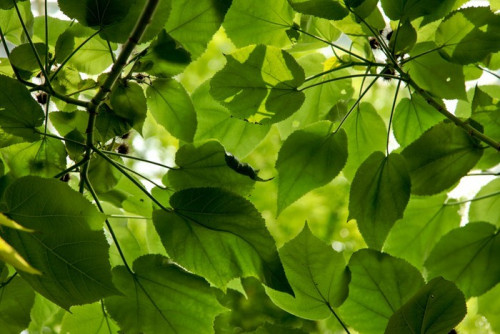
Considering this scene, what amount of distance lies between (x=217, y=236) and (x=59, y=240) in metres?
0.19

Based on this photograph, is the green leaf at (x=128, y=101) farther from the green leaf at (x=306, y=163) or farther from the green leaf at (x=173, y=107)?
the green leaf at (x=306, y=163)

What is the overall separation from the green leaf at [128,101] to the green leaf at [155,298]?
0.19 metres

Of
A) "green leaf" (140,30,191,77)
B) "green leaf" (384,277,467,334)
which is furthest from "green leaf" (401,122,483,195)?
"green leaf" (140,30,191,77)

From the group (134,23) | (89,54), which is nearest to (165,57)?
(134,23)

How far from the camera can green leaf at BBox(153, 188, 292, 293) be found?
0.61 meters

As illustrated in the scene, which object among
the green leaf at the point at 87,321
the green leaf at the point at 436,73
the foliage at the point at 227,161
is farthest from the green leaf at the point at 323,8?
the green leaf at the point at 87,321

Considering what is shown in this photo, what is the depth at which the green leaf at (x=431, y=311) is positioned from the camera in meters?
0.53

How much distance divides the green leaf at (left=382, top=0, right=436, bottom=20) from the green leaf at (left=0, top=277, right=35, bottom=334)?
0.61m

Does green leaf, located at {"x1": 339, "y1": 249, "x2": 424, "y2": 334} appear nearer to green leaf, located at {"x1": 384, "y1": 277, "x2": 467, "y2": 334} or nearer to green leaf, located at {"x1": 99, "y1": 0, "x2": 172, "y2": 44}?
green leaf, located at {"x1": 384, "y1": 277, "x2": 467, "y2": 334}

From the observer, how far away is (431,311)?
1.76ft

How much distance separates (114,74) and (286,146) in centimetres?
26

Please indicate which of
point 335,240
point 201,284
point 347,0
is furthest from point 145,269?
point 335,240

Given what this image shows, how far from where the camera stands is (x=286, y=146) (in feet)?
2.40

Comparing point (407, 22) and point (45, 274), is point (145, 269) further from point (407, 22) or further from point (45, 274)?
point (407, 22)
